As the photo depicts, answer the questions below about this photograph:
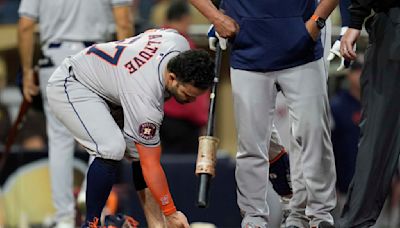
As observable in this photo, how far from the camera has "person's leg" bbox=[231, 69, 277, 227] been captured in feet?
24.0

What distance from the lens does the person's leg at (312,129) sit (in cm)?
727

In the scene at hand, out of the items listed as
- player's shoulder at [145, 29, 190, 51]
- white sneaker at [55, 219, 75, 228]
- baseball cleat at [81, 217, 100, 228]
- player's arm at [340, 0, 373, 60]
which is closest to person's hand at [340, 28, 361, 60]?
player's arm at [340, 0, 373, 60]

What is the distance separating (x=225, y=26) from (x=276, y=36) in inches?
12.9

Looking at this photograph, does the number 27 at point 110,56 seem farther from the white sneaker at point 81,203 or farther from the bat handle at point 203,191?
the white sneaker at point 81,203

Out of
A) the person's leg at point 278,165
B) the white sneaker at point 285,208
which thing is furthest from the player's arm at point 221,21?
the white sneaker at point 285,208

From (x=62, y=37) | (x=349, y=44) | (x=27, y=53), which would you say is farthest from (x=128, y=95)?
(x=27, y=53)

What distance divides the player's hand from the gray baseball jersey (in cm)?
33

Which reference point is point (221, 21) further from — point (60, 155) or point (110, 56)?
point (60, 155)

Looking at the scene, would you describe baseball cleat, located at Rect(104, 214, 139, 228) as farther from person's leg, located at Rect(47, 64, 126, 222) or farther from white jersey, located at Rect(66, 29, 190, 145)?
white jersey, located at Rect(66, 29, 190, 145)

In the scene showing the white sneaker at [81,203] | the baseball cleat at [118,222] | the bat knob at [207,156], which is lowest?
the white sneaker at [81,203]

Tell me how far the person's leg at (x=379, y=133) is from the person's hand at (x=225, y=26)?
0.91 meters

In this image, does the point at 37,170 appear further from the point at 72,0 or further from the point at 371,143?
the point at 371,143

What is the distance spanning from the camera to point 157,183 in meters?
7.27

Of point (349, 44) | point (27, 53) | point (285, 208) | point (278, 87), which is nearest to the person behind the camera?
point (349, 44)
